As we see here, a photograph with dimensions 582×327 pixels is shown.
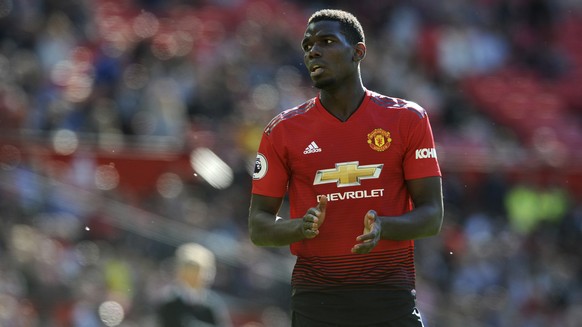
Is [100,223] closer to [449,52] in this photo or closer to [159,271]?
[159,271]

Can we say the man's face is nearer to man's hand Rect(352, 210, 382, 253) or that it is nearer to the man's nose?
the man's nose

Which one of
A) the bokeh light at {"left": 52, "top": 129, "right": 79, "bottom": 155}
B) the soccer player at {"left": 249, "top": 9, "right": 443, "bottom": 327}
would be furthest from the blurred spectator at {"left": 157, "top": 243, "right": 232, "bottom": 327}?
the bokeh light at {"left": 52, "top": 129, "right": 79, "bottom": 155}

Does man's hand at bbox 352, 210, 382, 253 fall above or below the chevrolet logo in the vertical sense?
below

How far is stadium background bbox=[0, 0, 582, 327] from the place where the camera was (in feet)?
42.4

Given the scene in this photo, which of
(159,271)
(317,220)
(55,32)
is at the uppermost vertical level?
(55,32)

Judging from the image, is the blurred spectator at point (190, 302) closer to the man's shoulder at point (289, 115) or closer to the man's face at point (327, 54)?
the man's shoulder at point (289, 115)

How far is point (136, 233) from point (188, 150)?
219 centimetres

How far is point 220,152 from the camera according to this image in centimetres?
1507

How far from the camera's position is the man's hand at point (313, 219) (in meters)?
5.13

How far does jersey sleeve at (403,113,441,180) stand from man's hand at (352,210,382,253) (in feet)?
1.36

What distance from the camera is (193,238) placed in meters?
13.1

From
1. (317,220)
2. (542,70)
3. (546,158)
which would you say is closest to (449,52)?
(542,70)

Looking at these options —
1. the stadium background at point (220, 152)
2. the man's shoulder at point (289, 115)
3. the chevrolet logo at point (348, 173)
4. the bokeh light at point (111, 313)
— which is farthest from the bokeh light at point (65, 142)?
the chevrolet logo at point (348, 173)

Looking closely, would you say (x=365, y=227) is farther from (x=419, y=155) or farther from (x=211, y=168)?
(x=211, y=168)
